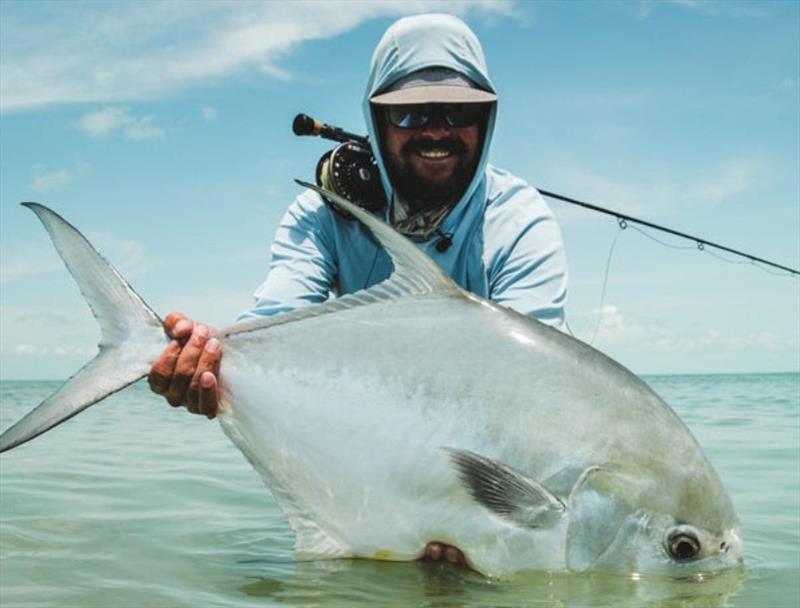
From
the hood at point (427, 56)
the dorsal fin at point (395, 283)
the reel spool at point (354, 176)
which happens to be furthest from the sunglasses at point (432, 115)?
the dorsal fin at point (395, 283)

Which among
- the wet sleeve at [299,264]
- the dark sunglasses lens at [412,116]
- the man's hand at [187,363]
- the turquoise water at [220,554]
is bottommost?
the turquoise water at [220,554]

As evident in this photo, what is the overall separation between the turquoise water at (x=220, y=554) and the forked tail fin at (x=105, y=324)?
0.59 m

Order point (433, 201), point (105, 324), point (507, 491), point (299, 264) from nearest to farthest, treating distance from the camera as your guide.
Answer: point (507, 491) → point (105, 324) → point (299, 264) → point (433, 201)

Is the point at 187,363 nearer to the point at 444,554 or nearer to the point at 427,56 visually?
the point at 444,554

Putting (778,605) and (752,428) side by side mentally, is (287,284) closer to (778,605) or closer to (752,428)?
(778,605)

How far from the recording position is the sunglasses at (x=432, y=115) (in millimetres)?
3496

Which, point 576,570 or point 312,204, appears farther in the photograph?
point 312,204

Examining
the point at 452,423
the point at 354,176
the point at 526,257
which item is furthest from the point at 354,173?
the point at 452,423

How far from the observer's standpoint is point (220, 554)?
10.3 feet

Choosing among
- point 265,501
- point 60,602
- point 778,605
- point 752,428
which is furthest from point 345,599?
point 752,428

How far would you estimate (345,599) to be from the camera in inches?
95.5

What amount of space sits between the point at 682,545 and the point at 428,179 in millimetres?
1735

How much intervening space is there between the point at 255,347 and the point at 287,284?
866 mm

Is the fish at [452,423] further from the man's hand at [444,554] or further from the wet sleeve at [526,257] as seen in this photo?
the wet sleeve at [526,257]
